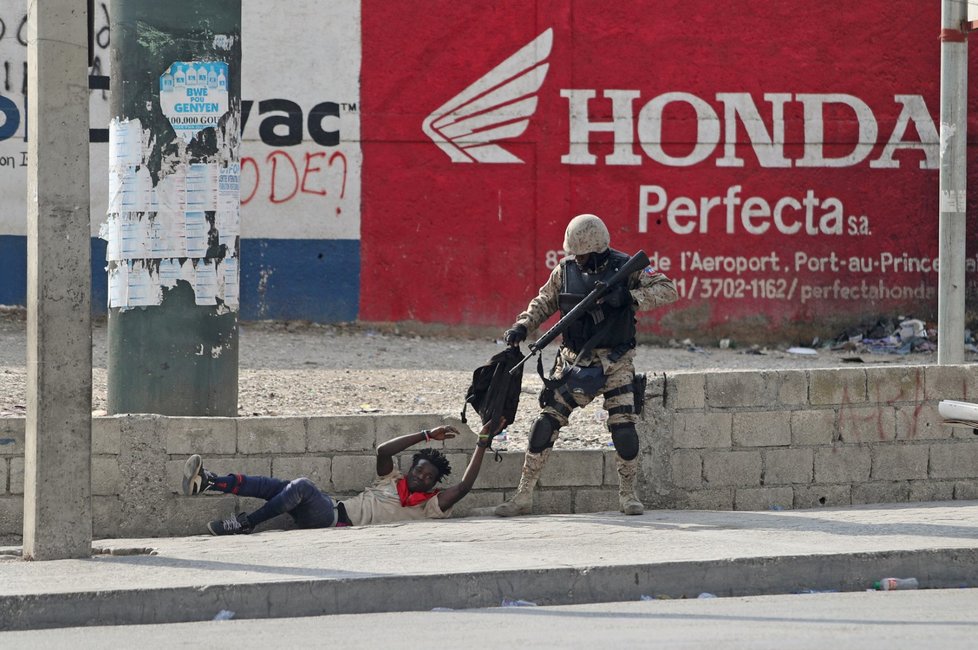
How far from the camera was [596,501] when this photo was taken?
27.6ft

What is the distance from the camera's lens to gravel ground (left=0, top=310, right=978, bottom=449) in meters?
10.2

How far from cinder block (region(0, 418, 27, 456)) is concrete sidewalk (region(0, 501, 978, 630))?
2.43 feet

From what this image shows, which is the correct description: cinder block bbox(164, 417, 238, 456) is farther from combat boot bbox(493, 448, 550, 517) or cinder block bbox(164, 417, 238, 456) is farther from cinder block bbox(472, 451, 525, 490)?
combat boot bbox(493, 448, 550, 517)

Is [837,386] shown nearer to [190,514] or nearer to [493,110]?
[190,514]

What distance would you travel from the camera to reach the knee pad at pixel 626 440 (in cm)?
796

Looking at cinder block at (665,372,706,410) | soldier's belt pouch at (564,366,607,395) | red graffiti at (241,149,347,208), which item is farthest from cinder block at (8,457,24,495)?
red graffiti at (241,149,347,208)

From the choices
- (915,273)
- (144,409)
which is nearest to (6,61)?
(144,409)

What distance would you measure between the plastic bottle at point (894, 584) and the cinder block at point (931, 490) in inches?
91.0

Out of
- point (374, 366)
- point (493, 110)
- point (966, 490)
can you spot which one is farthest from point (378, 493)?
point (493, 110)

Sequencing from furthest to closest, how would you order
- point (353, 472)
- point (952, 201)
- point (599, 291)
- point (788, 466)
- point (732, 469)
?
point (952, 201), point (788, 466), point (732, 469), point (353, 472), point (599, 291)

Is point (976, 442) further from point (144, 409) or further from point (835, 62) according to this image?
point (835, 62)

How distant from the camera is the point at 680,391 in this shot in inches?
331

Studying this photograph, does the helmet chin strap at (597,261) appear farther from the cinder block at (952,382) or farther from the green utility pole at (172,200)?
the cinder block at (952,382)

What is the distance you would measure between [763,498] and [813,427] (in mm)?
538
